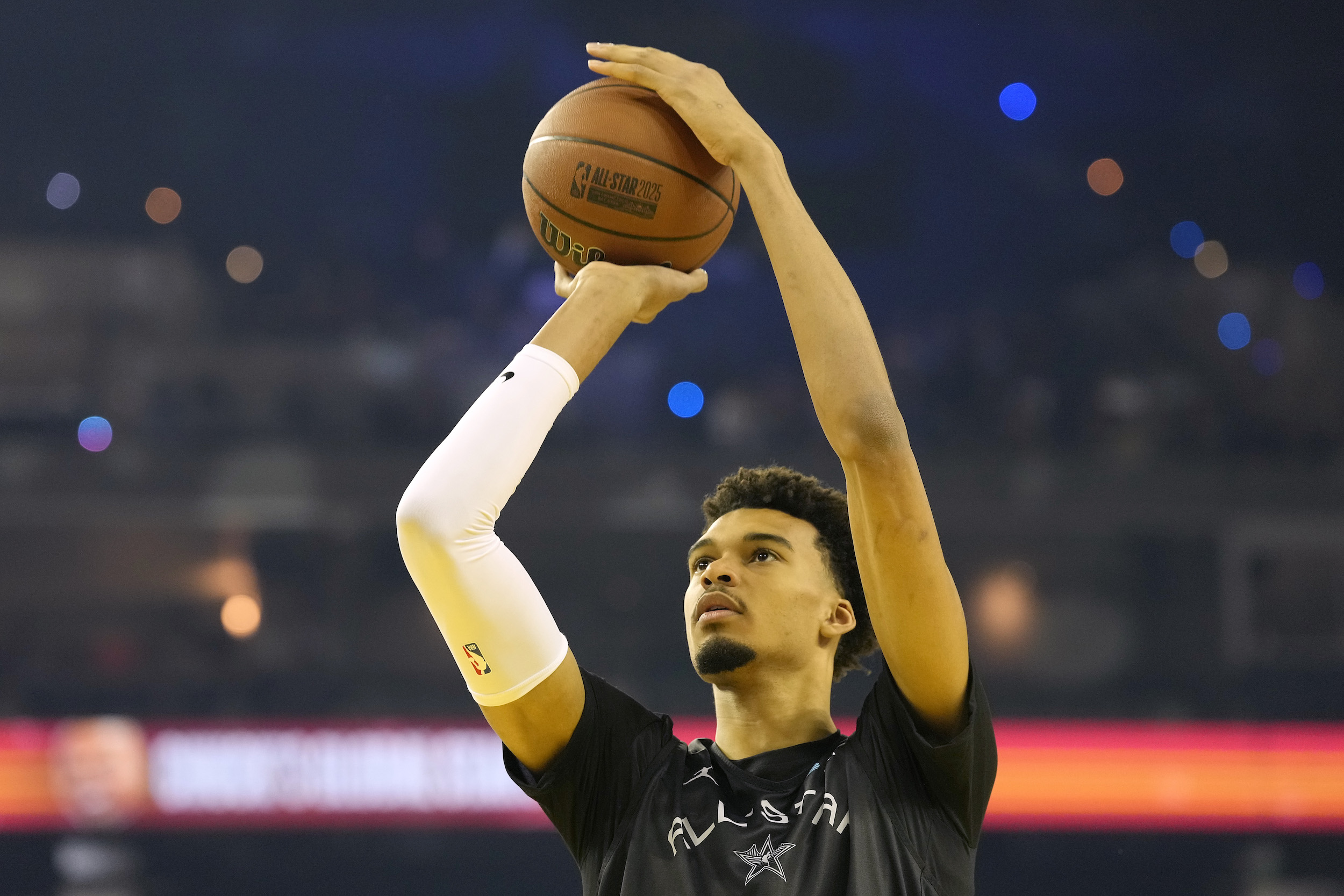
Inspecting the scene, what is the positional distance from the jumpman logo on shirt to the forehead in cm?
33

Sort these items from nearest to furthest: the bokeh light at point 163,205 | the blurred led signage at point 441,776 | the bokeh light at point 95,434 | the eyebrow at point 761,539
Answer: the eyebrow at point 761,539, the blurred led signage at point 441,776, the bokeh light at point 95,434, the bokeh light at point 163,205

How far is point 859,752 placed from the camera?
1.59m

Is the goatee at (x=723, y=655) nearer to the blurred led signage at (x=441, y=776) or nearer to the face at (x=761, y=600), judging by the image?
the face at (x=761, y=600)

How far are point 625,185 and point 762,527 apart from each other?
1.79 feet

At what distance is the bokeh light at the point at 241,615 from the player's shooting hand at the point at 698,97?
4.80 m

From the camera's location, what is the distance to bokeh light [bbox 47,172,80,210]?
21.6 feet

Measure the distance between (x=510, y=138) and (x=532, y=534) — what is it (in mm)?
2503

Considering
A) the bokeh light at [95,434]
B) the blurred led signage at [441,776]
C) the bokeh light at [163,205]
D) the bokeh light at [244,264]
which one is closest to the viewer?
the blurred led signage at [441,776]

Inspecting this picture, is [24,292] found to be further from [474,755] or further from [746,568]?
[746,568]

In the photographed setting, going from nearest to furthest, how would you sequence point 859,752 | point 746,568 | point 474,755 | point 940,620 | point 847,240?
point 940,620, point 859,752, point 746,568, point 474,755, point 847,240

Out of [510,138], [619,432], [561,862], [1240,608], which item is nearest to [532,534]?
[619,432]

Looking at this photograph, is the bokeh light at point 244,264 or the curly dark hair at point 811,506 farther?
the bokeh light at point 244,264

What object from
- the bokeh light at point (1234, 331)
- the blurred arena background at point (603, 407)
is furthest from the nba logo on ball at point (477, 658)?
the bokeh light at point (1234, 331)

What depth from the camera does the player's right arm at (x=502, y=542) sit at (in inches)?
55.6
